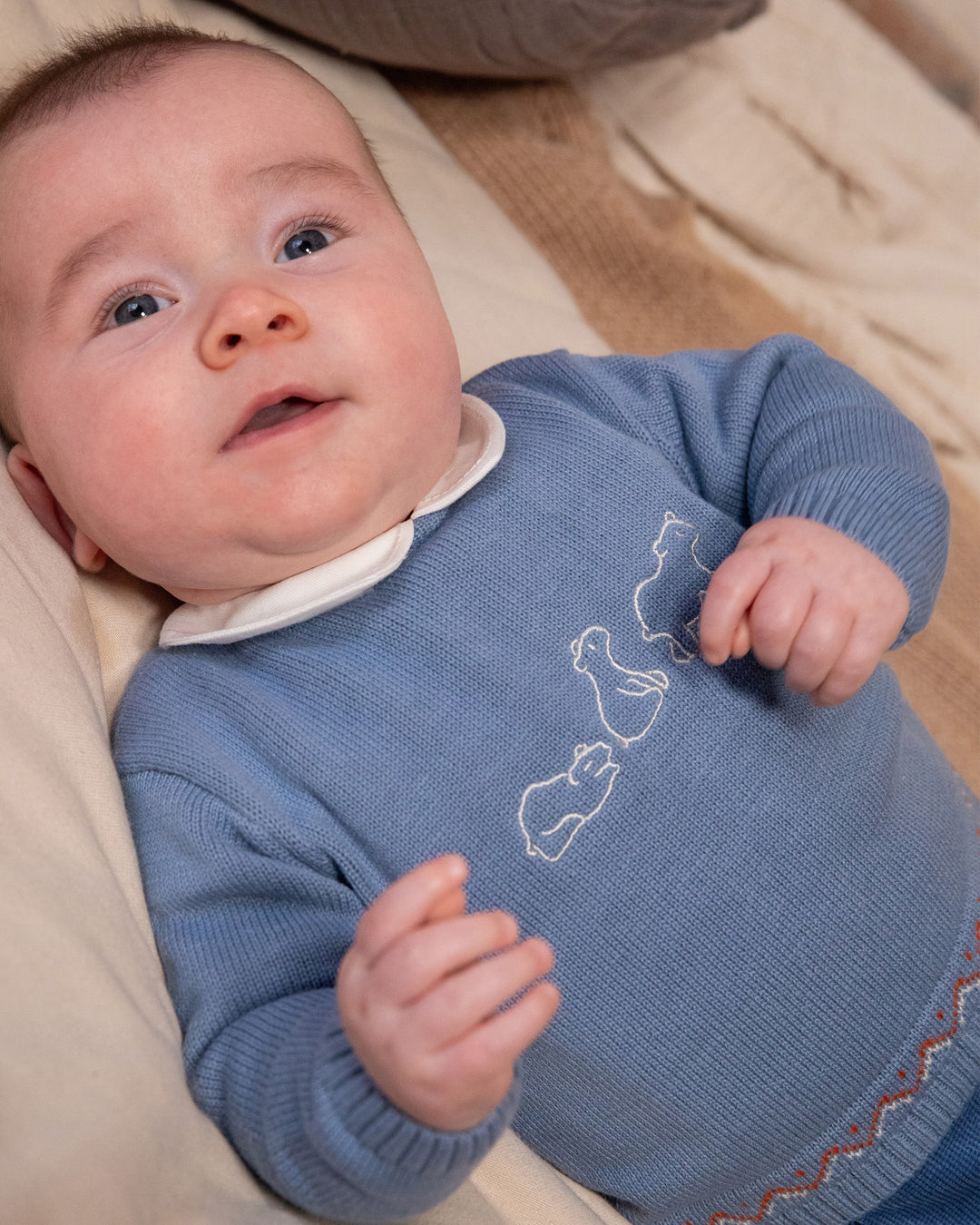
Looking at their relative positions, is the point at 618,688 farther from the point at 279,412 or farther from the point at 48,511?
the point at 48,511

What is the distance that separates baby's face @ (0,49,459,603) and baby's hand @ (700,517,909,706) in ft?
0.94

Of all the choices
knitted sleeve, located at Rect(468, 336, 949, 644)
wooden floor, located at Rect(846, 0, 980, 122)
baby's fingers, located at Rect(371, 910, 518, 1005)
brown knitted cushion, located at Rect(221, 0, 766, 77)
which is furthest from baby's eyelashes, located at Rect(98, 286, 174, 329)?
→ wooden floor, located at Rect(846, 0, 980, 122)

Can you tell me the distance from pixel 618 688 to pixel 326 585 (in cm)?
26

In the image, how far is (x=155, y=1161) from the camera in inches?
29.1

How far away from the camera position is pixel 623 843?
3.05ft

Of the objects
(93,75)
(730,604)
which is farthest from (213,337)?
(730,604)

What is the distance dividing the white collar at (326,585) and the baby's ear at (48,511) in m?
0.10

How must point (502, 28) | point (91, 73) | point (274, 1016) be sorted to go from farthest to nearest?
1. point (502, 28)
2. point (91, 73)
3. point (274, 1016)

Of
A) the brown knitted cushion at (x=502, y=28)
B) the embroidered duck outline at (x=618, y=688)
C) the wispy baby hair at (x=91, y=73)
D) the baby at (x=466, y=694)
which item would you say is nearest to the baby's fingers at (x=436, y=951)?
the baby at (x=466, y=694)

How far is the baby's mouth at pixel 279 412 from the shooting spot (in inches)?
36.7

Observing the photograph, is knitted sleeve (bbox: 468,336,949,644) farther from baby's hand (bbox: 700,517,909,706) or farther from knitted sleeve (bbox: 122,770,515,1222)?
knitted sleeve (bbox: 122,770,515,1222)

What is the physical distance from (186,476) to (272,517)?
0.23 feet

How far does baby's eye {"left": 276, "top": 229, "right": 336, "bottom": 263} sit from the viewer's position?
100cm

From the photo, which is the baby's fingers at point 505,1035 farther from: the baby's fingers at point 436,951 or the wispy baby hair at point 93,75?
the wispy baby hair at point 93,75
